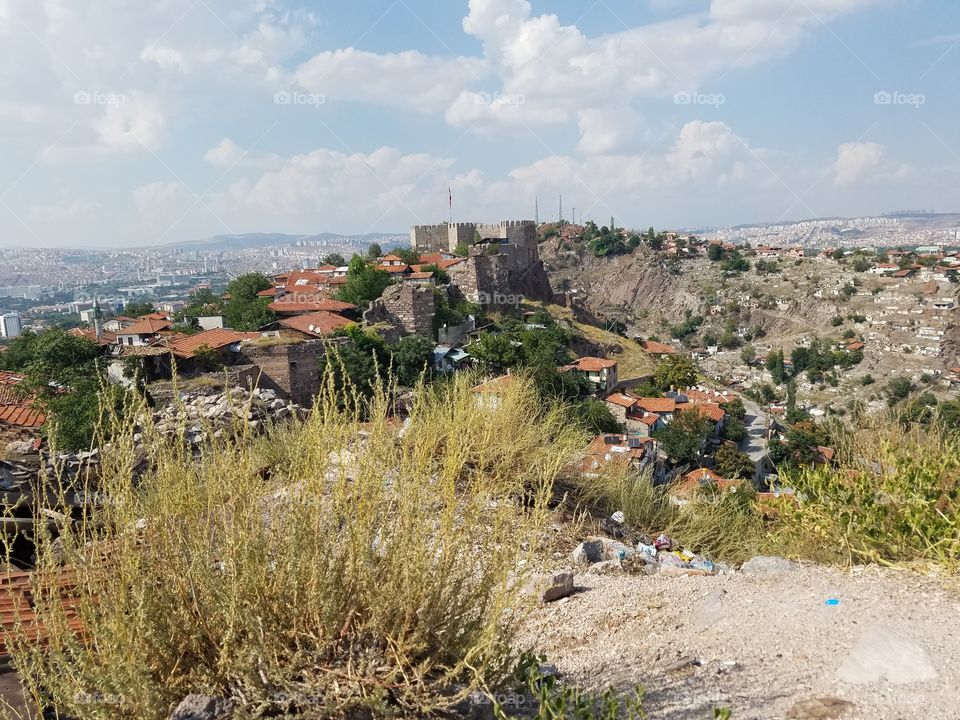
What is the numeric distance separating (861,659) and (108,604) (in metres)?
3.17

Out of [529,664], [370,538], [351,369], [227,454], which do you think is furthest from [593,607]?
[351,369]

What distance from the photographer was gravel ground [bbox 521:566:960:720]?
2.72 metres

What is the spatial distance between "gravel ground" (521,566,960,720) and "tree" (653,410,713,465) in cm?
1934

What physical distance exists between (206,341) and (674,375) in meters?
22.9

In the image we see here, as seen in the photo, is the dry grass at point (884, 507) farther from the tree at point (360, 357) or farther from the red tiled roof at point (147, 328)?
the red tiled roof at point (147, 328)

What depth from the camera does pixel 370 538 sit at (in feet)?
7.94

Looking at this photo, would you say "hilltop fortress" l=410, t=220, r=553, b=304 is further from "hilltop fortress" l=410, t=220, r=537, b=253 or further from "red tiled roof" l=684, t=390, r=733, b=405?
"red tiled roof" l=684, t=390, r=733, b=405

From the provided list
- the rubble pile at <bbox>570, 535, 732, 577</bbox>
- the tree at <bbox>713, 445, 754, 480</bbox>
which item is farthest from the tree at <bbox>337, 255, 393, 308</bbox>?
the rubble pile at <bbox>570, 535, 732, 577</bbox>

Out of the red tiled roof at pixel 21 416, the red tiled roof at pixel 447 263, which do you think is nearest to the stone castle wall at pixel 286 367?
the red tiled roof at pixel 21 416

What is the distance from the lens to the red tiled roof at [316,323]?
1777 cm

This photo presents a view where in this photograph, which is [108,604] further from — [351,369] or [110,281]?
[110,281]

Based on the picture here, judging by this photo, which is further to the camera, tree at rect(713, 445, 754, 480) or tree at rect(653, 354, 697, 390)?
tree at rect(653, 354, 697, 390)

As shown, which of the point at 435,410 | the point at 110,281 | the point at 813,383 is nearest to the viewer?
the point at 435,410

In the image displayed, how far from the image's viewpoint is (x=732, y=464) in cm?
2300
